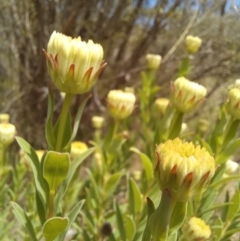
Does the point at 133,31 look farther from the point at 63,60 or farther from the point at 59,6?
the point at 63,60

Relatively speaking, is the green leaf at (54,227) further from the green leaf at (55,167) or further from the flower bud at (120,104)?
the flower bud at (120,104)

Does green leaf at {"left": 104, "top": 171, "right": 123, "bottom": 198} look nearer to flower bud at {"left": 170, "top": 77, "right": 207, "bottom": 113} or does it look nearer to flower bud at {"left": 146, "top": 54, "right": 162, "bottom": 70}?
flower bud at {"left": 170, "top": 77, "right": 207, "bottom": 113}

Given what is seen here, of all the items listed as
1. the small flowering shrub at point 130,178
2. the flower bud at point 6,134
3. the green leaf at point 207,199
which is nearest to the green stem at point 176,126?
the small flowering shrub at point 130,178

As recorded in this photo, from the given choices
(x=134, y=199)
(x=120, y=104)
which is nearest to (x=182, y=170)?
(x=134, y=199)

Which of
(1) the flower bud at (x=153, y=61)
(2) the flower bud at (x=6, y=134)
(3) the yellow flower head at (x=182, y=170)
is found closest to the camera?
(3) the yellow flower head at (x=182, y=170)

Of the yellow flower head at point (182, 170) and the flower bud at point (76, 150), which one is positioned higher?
the yellow flower head at point (182, 170)
